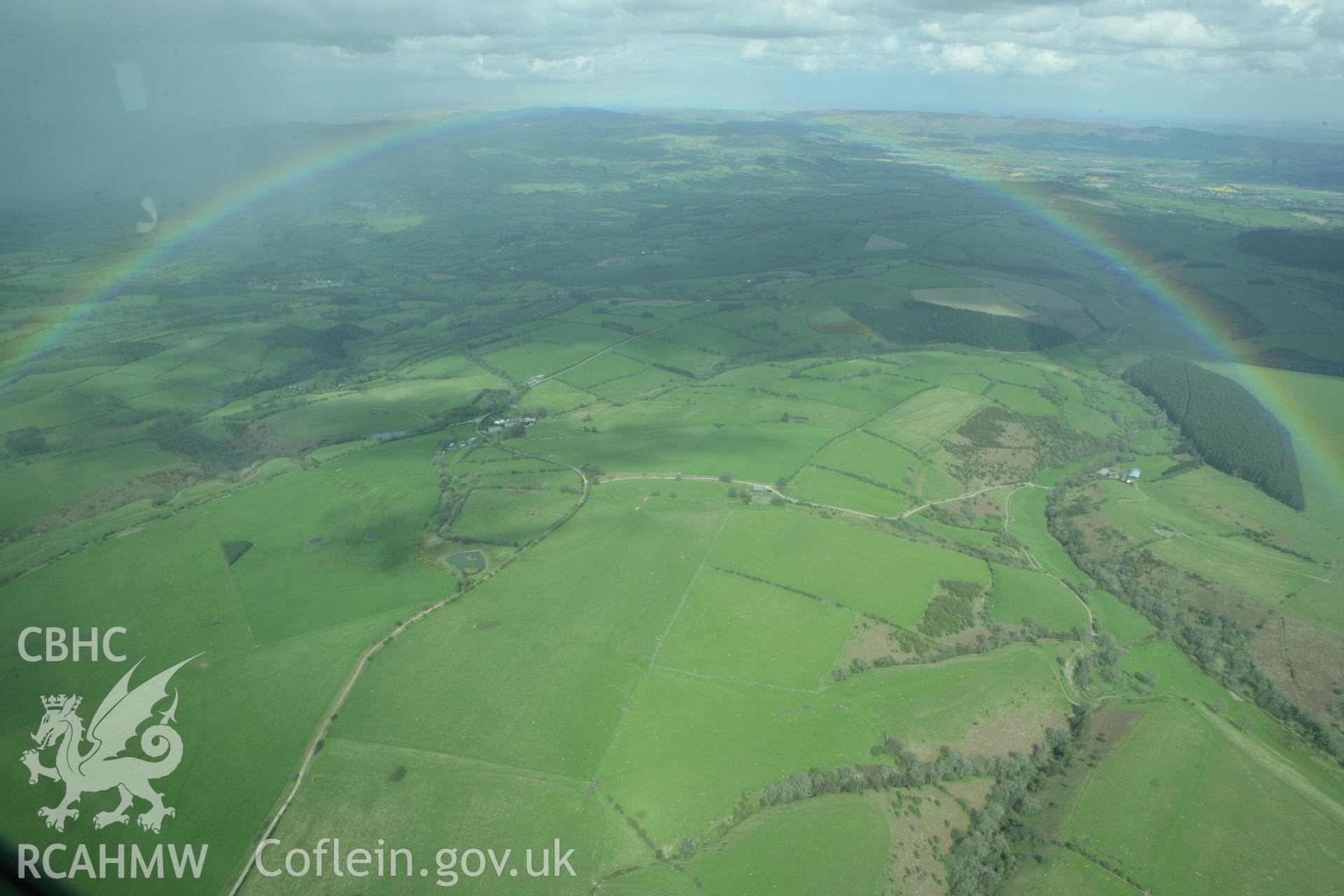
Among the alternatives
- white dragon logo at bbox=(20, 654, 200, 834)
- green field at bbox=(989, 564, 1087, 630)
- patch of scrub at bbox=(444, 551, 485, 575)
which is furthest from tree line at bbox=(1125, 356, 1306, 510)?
white dragon logo at bbox=(20, 654, 200, 834)

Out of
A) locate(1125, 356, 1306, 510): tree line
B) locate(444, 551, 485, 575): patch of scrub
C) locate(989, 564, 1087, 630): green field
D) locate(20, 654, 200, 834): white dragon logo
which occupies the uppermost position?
locate(1125, 356, 1306, 510): tree line

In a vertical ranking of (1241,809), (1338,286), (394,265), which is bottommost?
(394,265)

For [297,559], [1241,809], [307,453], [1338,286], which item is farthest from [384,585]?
[1338,286]

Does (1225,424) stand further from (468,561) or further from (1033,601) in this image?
(468,561)

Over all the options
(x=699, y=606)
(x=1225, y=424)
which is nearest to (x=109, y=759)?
(x=699, y=606)

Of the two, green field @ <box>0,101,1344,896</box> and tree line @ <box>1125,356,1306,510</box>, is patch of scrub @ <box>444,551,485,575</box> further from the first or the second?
tree line @ <box>1125,356,1306,510</box>

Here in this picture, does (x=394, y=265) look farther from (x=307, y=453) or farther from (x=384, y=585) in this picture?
(x=384, y=585)
